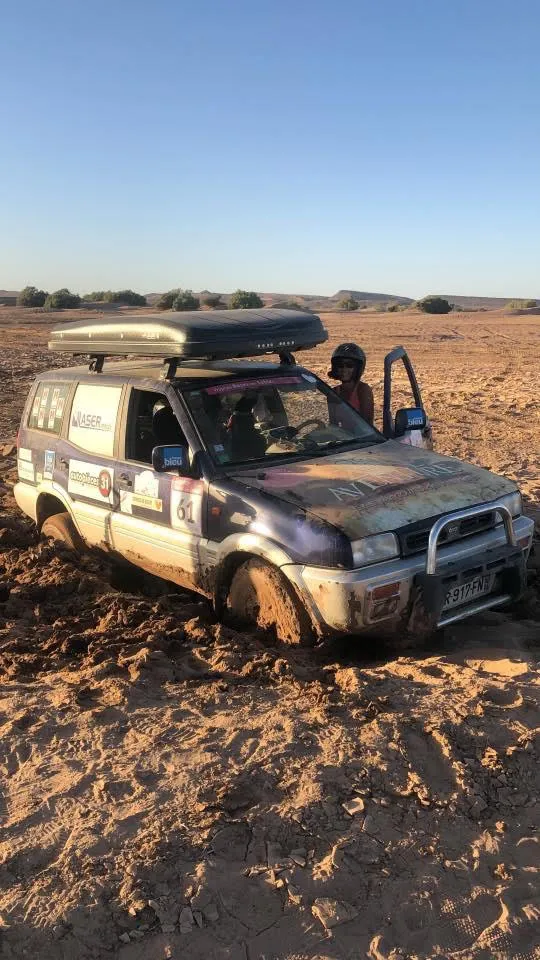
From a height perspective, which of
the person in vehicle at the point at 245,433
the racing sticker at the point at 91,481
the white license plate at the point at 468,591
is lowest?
the white license plate at the point at 468,591

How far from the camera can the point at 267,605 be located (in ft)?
15.1

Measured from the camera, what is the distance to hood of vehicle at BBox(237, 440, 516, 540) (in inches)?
170

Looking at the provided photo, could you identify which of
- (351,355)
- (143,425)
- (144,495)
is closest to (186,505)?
(144,495)

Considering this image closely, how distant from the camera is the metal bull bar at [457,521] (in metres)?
4.19

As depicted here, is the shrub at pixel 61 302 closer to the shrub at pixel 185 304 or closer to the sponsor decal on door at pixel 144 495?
the shrub at pixel 185 304

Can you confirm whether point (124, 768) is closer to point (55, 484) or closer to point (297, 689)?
point (297, 689)

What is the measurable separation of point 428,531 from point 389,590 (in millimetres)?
462

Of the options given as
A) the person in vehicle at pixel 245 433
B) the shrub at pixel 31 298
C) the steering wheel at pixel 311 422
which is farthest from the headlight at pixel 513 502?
the shrub at pixel 31 298

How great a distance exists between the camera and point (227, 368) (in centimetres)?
577

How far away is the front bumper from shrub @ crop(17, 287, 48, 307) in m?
46.3

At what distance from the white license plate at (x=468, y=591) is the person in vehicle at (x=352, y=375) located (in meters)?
2.56

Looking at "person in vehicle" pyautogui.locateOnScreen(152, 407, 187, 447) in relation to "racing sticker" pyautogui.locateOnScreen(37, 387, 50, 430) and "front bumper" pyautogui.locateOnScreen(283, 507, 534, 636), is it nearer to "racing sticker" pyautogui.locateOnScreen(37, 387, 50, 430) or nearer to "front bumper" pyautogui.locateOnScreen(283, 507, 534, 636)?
"front bumper" pyautogui.locateOnScreen(283, 507, 534, 636)

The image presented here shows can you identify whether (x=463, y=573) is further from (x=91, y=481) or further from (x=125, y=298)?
(x=125, y=298)

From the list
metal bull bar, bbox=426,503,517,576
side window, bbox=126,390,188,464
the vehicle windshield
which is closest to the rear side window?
side window, bbox=126,390,188,464
